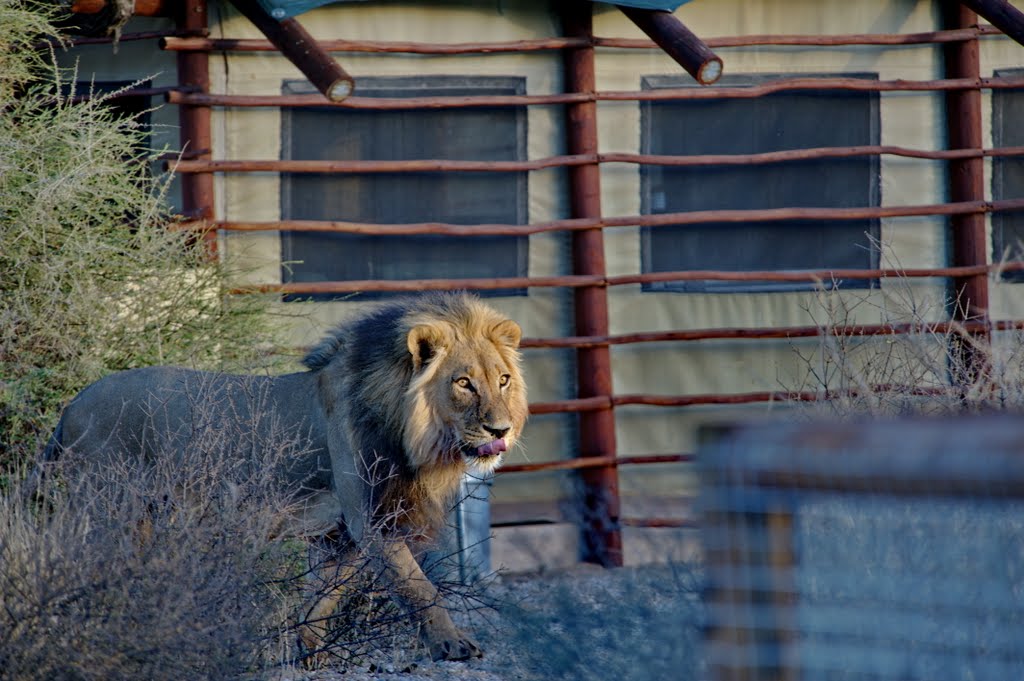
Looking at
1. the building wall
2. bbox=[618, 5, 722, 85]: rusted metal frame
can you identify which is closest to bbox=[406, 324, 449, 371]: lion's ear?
bbox=[618, 5, 722, 85]: rusted metal frame

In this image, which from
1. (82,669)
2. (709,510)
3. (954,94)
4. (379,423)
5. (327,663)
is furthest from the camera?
(954,94)

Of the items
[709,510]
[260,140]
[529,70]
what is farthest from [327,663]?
[529,70]

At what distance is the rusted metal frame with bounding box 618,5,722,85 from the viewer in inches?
266

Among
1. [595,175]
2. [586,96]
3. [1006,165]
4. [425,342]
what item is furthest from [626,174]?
[425,342]

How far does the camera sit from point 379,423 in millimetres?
5129

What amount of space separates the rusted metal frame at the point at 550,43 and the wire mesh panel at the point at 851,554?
20.5 ft

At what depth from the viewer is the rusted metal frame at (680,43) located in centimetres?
675

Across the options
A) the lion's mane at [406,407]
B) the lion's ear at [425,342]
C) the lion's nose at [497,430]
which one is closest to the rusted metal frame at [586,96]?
the lion's mane at [406,407]

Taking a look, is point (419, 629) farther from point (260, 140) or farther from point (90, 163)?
point (260, 140)

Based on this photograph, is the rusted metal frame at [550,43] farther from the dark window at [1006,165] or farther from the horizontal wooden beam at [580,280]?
the horizontal wooden beam at [580,280]

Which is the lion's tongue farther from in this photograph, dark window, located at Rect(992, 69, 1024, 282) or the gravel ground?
dark window, located at Rect(992, 69, 1024, 282)

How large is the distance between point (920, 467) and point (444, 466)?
370 centimetres

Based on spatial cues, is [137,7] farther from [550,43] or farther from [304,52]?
[550,43]

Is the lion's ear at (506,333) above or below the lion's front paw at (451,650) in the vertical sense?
above
